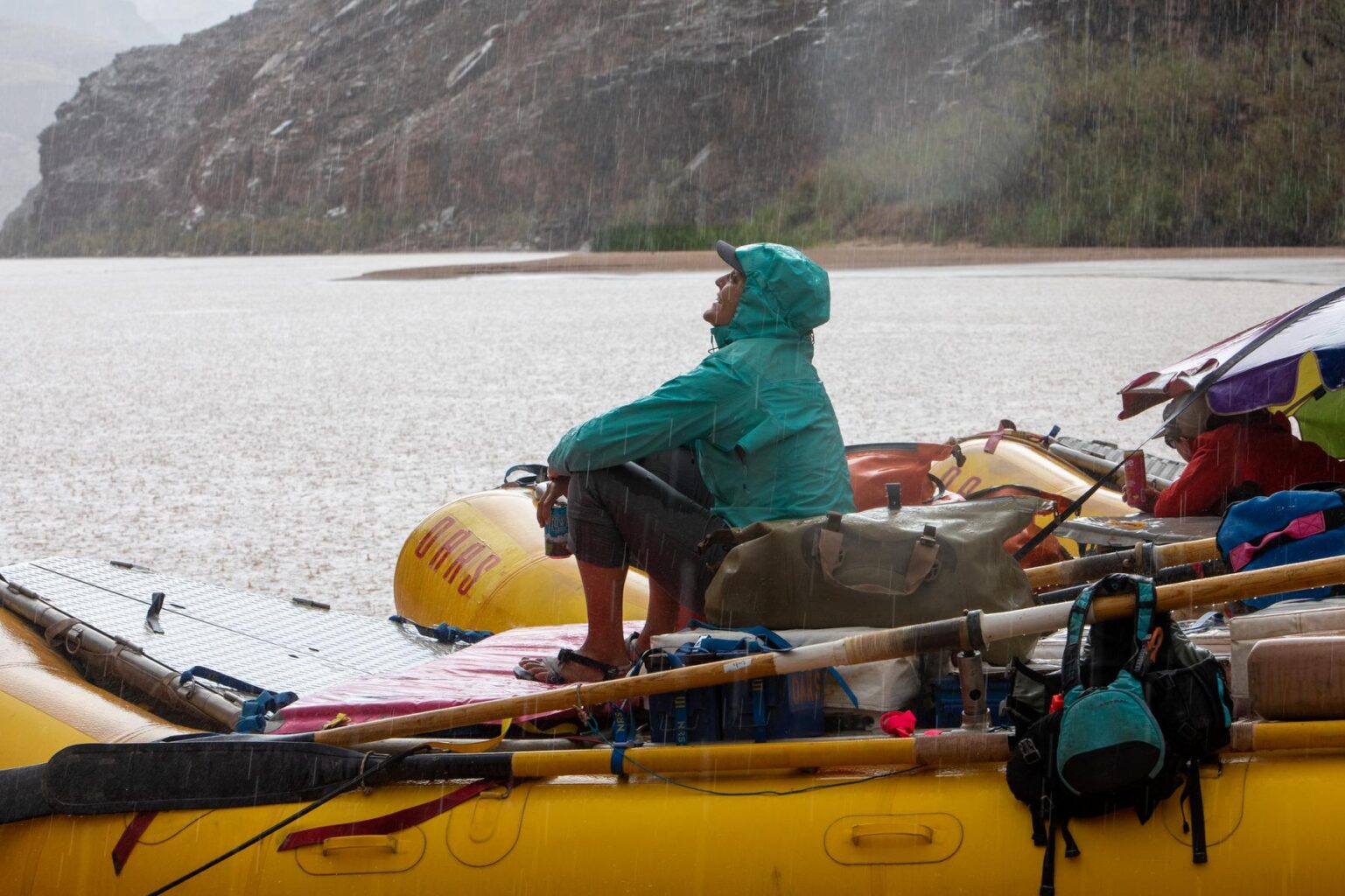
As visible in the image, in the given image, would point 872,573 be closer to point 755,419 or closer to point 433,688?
point 755,419

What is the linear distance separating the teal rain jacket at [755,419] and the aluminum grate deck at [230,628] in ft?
3.85

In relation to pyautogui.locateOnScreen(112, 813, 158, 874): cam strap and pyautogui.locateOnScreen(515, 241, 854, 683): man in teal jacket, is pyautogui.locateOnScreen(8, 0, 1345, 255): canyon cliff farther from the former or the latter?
pyautogui.locateOnScreen(112, 813, 158, 874): cam strap

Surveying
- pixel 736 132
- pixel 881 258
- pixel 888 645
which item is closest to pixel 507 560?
pixel 888 645

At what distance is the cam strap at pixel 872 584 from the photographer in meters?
3.19

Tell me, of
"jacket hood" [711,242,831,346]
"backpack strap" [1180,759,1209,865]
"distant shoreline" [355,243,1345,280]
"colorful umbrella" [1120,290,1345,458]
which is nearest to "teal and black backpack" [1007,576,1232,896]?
"backpack strap" [1180,759,1209,865]

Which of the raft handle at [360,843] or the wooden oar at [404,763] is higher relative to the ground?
the wooden oar at [404,763]

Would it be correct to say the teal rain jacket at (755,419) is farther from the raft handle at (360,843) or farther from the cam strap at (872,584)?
the raft handle at (360,843)

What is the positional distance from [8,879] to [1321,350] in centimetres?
365

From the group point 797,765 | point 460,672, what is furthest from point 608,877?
point 460,672

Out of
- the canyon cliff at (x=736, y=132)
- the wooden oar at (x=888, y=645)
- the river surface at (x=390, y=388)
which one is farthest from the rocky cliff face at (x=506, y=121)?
the wooden oar at (x=888, y=645)

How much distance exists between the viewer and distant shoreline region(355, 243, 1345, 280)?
1344 inches

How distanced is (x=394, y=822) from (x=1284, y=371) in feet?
9.48

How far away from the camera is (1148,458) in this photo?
6.48m

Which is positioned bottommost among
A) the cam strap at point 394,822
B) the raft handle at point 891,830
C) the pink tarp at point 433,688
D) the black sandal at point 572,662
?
the cam strap at point 394,822
